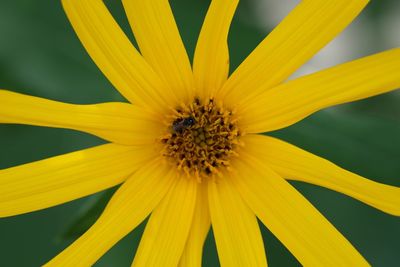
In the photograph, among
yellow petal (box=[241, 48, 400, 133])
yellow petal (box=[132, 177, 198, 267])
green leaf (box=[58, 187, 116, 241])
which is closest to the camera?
yellow petal (box=[241, 48, 400, 133])

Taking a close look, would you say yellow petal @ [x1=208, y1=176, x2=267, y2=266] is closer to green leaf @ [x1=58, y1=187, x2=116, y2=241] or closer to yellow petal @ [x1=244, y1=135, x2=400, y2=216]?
yellow petal @ [x1=244, y1=135, x2=400, y2=216]

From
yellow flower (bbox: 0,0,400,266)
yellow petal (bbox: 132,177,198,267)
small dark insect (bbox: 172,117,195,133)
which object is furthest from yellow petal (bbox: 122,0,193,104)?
yellow petal (bbox: 132,177,198,267)

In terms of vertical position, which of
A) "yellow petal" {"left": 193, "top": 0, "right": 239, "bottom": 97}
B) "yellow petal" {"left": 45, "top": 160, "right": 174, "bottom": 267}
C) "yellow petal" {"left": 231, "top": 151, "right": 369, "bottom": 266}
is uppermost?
"yellow petal" {"left": 193, "top": 0, "right": 239, "bottom": 97}

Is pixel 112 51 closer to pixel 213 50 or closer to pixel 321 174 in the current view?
pixel 213 50

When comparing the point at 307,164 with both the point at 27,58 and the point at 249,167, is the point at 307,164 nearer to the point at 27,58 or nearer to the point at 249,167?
the point at 249,167

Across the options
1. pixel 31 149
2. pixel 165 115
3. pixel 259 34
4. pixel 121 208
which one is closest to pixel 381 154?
pixel 259 34

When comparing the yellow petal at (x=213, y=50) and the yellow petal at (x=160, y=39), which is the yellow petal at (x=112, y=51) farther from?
the yellow petal at (x=213, y=50)

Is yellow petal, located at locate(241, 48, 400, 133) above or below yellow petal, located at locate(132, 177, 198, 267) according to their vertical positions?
above
